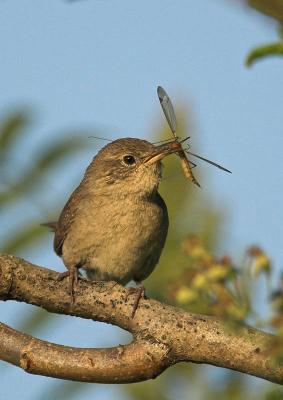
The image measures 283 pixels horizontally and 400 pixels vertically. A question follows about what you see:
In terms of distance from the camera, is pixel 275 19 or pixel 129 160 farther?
pixel 129 160

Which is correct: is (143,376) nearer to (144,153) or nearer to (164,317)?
(164,317)

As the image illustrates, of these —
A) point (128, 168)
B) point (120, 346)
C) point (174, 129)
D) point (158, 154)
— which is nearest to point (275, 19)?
point (120, 346)

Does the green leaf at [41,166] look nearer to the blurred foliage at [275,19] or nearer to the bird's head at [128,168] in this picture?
the bird's head at [128,168]

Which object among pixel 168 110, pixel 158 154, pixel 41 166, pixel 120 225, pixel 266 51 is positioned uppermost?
pixel 266 51

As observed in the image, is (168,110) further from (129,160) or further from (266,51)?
(266,51)

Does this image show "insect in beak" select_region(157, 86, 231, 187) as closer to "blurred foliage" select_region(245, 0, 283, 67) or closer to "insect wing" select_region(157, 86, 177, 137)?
"insect wing" select_region(157, 86, 177, 137)

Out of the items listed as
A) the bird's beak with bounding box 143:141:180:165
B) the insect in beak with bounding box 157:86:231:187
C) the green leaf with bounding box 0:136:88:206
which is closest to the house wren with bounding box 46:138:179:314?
the bird's beak with bounding box 143:141:180:165

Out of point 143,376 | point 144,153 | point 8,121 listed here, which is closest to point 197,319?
point 143,376
